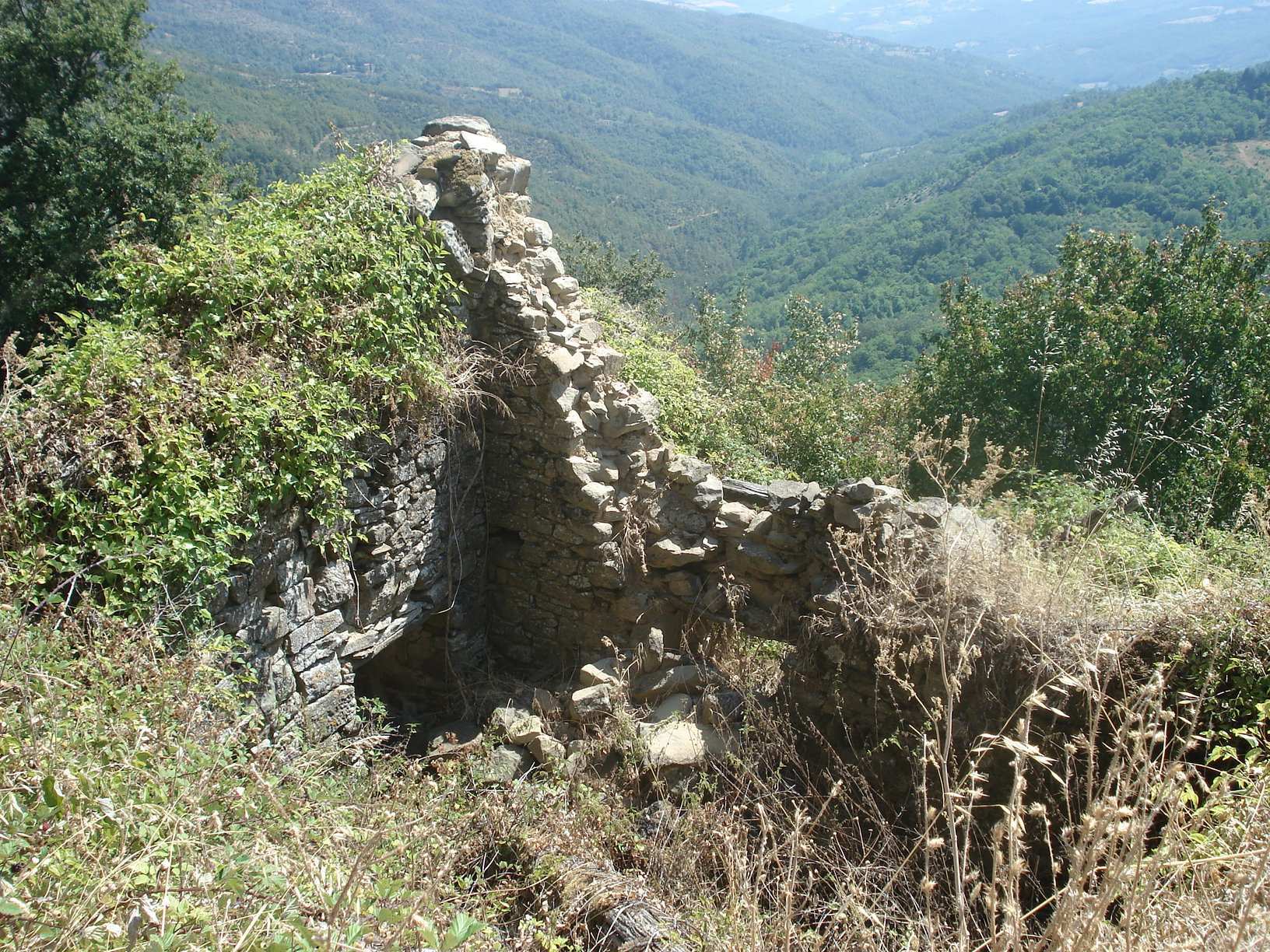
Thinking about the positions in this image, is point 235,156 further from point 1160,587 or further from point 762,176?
point 762,176

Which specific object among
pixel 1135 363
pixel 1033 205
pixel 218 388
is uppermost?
pixel 1033 205

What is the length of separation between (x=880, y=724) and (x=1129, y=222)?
1985 inches

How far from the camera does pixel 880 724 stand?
498 cm

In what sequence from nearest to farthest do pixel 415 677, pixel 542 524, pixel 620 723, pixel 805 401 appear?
1. pixel 620 723
2. pixel 542 524
3. pixel 415 677
4. pixel 805 401

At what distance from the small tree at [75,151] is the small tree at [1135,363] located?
13.4 m

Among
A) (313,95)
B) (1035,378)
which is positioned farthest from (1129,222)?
(313,95)

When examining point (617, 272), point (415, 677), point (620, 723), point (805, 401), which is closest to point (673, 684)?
point (620, 723)

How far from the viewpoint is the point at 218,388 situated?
14.0ft

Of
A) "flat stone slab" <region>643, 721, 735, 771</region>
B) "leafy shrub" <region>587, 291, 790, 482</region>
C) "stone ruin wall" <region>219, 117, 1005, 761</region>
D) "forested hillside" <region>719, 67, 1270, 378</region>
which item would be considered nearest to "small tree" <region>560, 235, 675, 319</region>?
"leafy shrub" <region>587, 291, 790, 482</region>

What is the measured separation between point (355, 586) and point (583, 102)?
15479cm

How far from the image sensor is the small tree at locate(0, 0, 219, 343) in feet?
41.4

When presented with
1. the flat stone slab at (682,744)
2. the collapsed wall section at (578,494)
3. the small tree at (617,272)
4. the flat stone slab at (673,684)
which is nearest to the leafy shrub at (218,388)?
the collapsed wall section at (578,494)

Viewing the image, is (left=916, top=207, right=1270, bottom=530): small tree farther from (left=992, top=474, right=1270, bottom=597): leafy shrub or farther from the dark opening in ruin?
the dark opening in ruin

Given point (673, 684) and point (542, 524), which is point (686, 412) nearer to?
point (542, 524)
